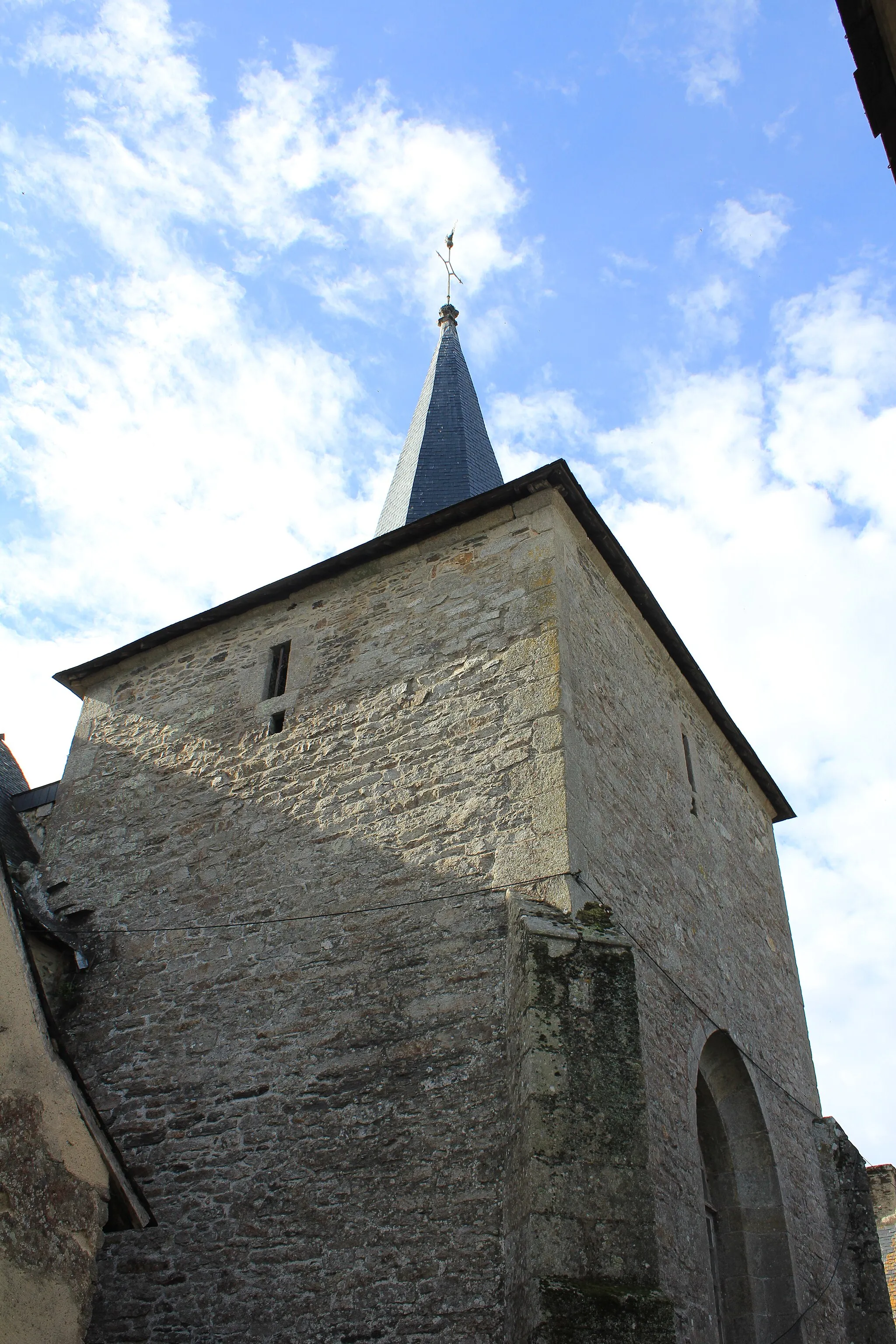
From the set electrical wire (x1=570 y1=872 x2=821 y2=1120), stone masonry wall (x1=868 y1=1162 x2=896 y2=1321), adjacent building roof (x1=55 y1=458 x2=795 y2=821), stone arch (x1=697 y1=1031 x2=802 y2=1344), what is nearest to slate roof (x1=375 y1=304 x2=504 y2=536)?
adjacent building roof (x1=55 y1=458 x2=795 y2=821)

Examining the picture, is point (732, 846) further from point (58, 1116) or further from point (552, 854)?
point (58, 1116)

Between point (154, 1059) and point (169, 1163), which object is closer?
point (169, 1163)

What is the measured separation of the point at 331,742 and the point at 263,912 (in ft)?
4.71

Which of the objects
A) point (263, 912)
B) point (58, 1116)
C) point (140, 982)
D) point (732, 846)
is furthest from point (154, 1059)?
point (732, 846)

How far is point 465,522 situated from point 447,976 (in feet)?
13.0

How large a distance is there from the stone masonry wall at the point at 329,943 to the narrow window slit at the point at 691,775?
2.83 m

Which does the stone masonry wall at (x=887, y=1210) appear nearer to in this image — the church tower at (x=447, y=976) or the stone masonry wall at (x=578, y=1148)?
the church tower at (x=447, y=976)

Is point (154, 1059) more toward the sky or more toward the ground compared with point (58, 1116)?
more toward the sky

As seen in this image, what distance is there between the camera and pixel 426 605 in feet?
28.7

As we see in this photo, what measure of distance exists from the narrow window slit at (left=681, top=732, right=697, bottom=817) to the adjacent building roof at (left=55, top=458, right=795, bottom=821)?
2.62 ft

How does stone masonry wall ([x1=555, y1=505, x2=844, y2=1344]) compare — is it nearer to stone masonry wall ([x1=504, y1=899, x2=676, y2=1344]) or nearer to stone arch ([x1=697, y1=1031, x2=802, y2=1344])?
stone arch ([x1=697, y1=1031, x2=802, y2=1344])

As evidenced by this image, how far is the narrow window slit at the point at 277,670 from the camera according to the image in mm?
9281

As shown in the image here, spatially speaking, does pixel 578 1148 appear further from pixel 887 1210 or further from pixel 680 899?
pixel 887 1210

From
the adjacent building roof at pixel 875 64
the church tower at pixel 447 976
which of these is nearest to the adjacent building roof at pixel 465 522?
the church tower at pixel 447 976
